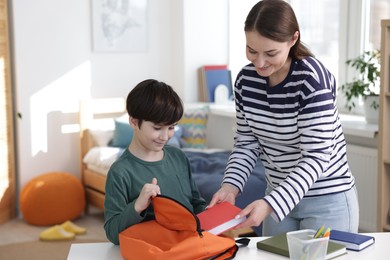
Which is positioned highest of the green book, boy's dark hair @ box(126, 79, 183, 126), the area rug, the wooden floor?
boy's dark hair @ box(126, 79, 183, 126)

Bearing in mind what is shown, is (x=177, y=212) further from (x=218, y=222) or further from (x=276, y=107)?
(x=276, y=107)

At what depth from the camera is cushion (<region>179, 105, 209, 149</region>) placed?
485cm

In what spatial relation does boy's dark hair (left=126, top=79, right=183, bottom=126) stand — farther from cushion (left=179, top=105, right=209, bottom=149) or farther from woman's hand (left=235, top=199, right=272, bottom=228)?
cushion (left=179, top=105, right=209, bottom=149)

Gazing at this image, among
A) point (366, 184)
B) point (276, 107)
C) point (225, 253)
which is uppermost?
point (276, 107)

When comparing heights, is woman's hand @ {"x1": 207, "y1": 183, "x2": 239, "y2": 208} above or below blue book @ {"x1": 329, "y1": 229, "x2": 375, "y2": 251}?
above

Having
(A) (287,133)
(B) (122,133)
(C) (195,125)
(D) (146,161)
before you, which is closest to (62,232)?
(B) (122,133)

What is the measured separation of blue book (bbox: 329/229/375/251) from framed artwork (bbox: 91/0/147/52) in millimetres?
3405

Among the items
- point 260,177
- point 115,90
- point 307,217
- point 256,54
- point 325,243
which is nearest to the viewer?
point 325,243

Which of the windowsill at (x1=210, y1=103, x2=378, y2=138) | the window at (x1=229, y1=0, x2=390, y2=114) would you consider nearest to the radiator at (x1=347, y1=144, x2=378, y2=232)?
the windowsill at (x1=210, y1=103, x2=378, y2=138)

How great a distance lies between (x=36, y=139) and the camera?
4.70 m

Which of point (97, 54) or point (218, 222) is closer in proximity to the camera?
point (218, 222)

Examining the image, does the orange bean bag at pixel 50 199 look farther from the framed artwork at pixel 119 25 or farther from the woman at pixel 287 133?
the woman at pixel 287 133

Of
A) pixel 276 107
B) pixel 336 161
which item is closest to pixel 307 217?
pixel 336 161

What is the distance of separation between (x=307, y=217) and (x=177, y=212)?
0.50 meters
